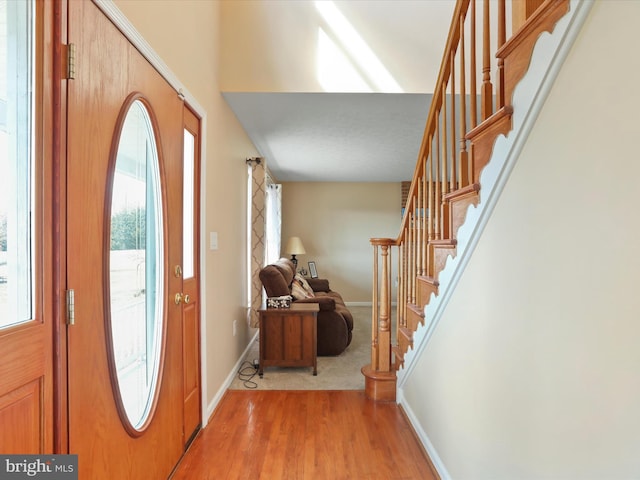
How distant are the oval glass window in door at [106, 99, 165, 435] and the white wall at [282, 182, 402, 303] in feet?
15.6

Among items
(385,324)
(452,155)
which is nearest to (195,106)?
(452,155)

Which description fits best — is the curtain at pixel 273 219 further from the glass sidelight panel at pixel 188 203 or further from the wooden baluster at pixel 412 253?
the wooden baluster at pixel 412 253

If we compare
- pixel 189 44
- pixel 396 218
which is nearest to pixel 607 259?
pixel 189 44

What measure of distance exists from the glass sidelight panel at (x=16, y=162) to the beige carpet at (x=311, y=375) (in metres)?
2.24

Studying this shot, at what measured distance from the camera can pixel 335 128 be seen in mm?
3402

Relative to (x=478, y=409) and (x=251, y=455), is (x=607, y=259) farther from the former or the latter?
(x=251, y=455)

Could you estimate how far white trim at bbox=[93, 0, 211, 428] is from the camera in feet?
4.33

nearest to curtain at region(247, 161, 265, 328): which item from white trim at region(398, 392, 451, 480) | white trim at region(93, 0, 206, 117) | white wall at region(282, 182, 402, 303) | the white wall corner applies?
white trim at region(93, 0, 206, 117)

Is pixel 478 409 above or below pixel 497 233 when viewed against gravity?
below

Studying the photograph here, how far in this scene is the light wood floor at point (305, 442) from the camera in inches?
71.7

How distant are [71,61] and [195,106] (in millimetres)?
1104

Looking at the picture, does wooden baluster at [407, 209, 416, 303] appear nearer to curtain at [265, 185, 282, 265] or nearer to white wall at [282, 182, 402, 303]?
curtain at [265, 185, 282, 265]

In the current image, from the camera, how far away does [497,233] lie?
1.25m

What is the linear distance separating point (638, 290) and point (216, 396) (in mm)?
2521
